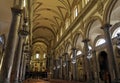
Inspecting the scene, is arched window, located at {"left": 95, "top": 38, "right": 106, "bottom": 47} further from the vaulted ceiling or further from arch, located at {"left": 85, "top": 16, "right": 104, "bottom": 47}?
the vaulted ceiling

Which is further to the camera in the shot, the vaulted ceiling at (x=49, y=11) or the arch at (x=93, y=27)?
the vaulted ceiling at (x=49, y=11)

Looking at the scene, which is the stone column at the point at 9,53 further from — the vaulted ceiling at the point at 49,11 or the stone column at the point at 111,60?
the vaulted ceiling at the point at 49,11

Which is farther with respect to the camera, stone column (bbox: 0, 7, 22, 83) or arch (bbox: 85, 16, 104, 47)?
arch (bbox: 85, 16, 104, 47)

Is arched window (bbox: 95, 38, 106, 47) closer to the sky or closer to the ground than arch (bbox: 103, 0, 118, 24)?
closer to the ground

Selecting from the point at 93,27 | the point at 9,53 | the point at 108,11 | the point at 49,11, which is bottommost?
the point at 9,53

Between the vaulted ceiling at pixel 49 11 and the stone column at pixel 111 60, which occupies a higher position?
the vaulted ceiling at pixel 49 11

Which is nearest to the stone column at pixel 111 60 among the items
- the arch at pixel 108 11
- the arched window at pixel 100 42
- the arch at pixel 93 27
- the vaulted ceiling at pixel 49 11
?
the arch at pixel 108 11

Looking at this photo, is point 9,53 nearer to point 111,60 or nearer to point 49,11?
point 111,60

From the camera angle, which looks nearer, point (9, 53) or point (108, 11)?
point (9, 53)

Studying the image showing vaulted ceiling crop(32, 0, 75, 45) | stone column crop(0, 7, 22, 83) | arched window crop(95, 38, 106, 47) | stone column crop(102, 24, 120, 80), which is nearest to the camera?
stone column crop(0, 7, 22, 83)

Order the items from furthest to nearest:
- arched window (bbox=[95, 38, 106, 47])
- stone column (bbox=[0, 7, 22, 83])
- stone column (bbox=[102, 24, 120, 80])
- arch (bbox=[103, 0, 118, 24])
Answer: arched window (bbox=[95, 38, 106, 47]), arch (bbox=[103, 0, 118, 24]), stone column (bbox=[102, 24, 120, 80]), stone column (bbox=[0, 7, 22, 83])

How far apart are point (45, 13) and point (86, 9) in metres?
12.9

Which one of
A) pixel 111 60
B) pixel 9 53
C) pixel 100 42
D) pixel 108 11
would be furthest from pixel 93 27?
pixel 9 53

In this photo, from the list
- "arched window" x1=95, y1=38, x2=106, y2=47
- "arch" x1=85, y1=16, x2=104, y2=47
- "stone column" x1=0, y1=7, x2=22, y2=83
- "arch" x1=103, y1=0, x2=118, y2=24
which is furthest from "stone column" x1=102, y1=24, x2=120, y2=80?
"arched window" x1=95, y1=38, x2=106, y2=47
